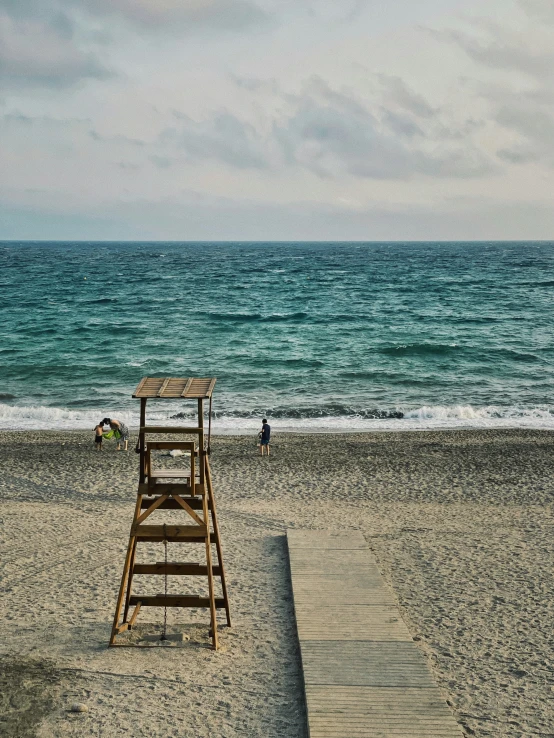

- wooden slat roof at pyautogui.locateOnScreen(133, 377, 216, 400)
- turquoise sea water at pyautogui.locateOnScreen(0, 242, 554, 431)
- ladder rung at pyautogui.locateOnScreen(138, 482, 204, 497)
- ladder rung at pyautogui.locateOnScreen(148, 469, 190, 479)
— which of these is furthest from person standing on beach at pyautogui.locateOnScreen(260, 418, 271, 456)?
ladder rung at pyautogui.locateOnScreen(138, 482, 204, 497)

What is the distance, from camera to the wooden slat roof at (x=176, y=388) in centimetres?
884

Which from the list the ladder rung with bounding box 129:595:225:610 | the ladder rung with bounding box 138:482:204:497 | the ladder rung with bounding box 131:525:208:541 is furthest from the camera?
the ladder rung with bounding box 129:595:225:610

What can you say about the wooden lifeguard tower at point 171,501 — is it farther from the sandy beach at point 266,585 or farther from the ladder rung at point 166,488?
the sandy beach at point 266,585

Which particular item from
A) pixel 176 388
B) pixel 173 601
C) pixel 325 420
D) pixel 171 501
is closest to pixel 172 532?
pixel 171 501

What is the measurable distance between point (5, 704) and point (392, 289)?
217ft

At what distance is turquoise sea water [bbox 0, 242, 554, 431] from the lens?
2750cm

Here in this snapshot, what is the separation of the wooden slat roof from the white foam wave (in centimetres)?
1505

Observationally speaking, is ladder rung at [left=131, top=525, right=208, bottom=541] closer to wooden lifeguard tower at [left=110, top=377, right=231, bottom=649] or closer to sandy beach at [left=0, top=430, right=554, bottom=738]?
wooden lifeguard tower at [left=110, top=377, right=231, bottom=649]

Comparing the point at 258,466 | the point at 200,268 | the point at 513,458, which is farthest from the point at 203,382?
the point at 200,268

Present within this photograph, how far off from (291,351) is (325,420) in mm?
13188

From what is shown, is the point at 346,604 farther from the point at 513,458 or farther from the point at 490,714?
the point at 513,458

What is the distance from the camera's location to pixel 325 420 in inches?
1038

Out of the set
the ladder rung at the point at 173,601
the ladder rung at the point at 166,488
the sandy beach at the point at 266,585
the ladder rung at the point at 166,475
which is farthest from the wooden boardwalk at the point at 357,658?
the ladder rung at the point at 166,475

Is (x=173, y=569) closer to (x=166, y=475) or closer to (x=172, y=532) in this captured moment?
(x=172, y=532)
